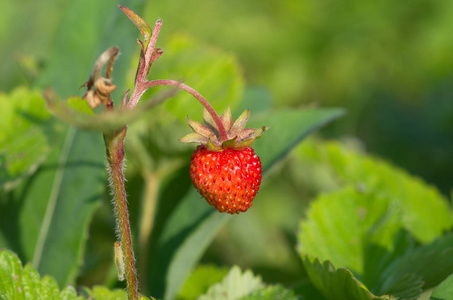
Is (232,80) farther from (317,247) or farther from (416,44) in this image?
(416,44)

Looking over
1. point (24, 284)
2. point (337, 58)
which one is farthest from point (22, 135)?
point (337, 58)

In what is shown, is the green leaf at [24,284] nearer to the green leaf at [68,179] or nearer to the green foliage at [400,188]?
the green leaf at [68,179]

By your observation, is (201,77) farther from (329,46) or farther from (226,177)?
(329,46)

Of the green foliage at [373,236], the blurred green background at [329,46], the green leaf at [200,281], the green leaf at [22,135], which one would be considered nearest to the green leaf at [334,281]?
the green foliage at [373,236]

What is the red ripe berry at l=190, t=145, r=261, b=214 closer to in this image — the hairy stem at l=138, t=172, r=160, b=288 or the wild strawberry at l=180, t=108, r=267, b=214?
the wild strawberry at l=180, t=108, r=267, b=214

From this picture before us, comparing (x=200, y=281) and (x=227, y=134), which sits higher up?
(x=227, y=134)

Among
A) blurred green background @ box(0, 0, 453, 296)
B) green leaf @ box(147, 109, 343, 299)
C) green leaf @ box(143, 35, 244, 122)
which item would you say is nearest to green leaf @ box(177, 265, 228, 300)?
green leaf @ box(147, 109, 343, 299)

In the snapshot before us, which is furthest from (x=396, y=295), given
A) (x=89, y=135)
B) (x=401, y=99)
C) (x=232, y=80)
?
(x=401, y=99)

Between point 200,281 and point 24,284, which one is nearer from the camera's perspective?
point 24,284
